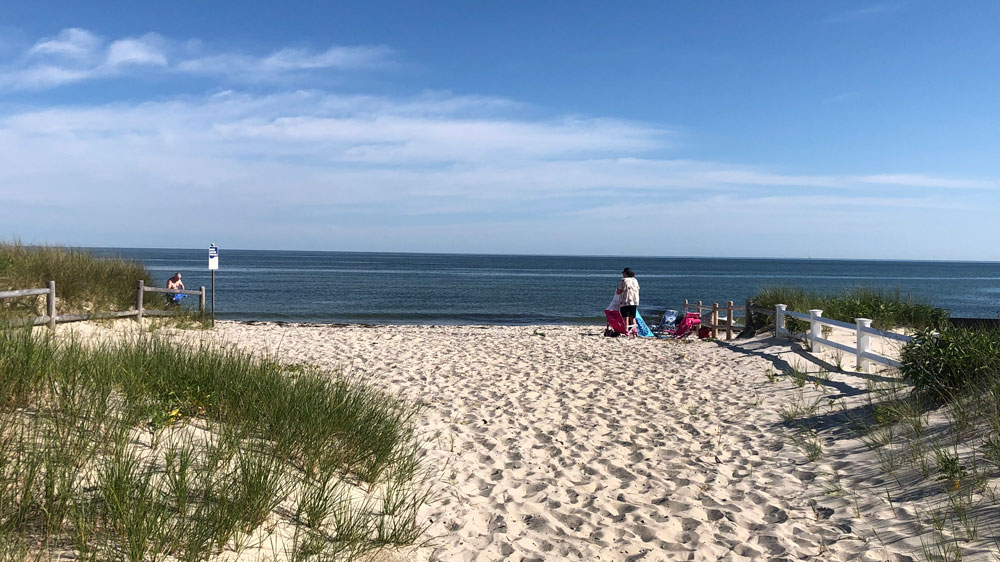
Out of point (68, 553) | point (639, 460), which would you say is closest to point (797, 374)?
point (639, 460)

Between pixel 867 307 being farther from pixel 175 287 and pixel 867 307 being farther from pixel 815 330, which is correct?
pixel 175 287

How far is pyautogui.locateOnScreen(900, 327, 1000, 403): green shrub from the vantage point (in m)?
6.67

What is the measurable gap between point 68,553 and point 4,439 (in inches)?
35.0

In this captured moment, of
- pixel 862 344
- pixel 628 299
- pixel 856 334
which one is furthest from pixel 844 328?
pixel 628 299

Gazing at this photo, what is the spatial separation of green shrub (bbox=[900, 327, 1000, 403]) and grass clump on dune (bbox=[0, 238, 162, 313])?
574 inches

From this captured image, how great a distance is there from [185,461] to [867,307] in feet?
48.7

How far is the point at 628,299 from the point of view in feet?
52.8

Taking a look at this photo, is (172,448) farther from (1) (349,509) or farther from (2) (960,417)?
(2) (960,417)

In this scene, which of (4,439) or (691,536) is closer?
(4,439)

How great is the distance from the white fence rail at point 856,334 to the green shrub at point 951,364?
0.60 meters

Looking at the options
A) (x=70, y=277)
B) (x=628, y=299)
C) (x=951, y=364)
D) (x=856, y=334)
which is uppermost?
(x=70, y=277)

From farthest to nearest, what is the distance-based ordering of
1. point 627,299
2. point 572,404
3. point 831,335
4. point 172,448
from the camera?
point 627,299
point 831,335
point 572,404
point 172,448

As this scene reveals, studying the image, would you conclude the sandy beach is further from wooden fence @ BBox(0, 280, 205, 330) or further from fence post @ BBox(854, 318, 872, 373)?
wooden fence @ BBox(0, 280, 205, 330)

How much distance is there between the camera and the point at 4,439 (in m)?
3.53
